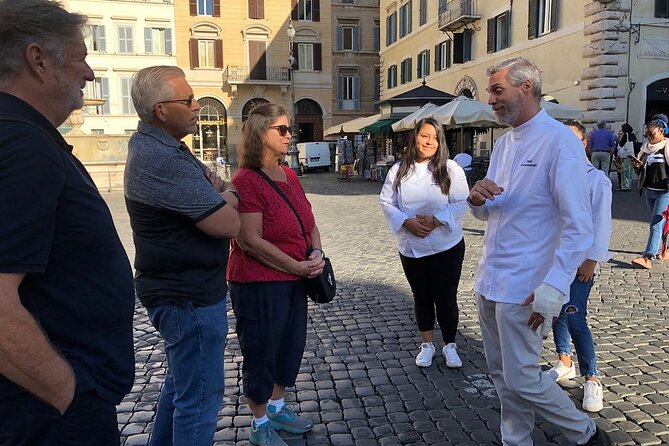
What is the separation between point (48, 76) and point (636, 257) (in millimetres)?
8027

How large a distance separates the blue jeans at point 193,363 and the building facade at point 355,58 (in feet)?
137

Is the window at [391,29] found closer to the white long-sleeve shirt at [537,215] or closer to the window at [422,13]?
the window at [422,13]

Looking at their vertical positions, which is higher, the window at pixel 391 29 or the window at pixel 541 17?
the window at pixel 391 29

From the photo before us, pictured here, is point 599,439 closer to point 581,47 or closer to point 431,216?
point 431,216

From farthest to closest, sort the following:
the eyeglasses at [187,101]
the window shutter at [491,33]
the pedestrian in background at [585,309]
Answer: the window shutter at [491,33] → the pedestrian in background at [585,309] → the eyeglasses at [187,101]

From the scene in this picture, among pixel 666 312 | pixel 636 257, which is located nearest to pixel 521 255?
pixel 666 312

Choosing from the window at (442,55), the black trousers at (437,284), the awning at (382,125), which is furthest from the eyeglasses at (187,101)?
the window at (442,55)

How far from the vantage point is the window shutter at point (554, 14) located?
19.8 m

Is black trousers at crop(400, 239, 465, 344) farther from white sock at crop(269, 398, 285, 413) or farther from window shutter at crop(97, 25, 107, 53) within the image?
window shutter at crop(97, 25, 107, 53)

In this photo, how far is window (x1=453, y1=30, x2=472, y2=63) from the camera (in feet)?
87.8

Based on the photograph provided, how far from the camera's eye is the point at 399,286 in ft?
21.5

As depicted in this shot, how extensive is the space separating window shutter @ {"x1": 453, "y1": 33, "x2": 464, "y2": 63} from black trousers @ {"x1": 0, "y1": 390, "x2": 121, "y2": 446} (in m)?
27.8

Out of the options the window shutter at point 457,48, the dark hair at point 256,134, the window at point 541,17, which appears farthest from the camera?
the window shutter at point 457,48

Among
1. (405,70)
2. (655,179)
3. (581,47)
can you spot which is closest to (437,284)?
(655,179)
